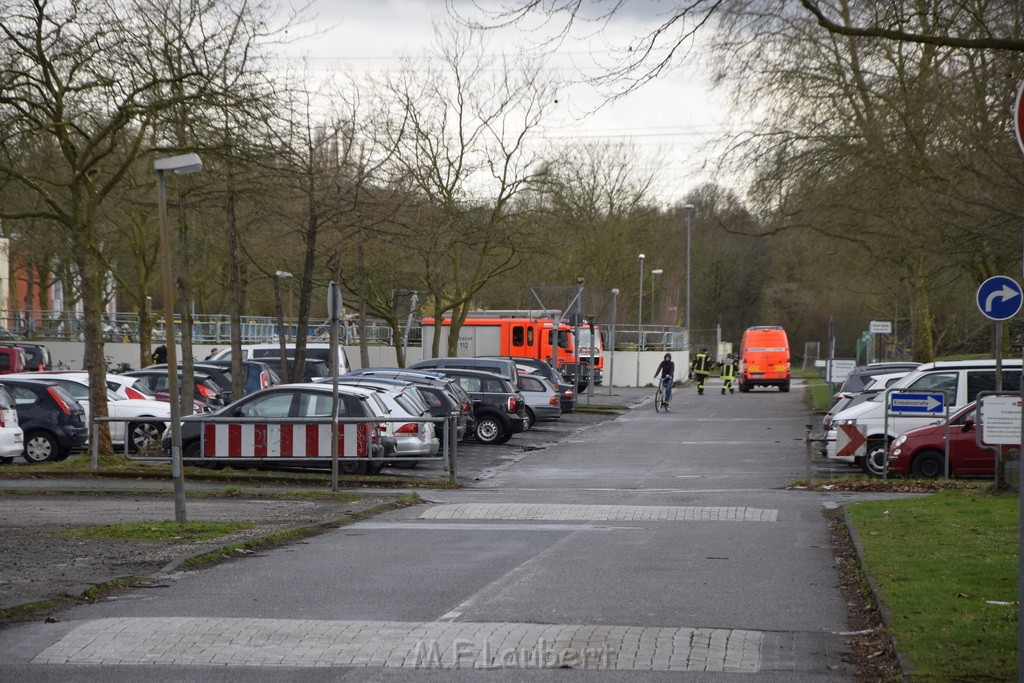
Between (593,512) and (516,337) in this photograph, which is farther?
(516,337)

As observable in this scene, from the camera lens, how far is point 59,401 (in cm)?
2148

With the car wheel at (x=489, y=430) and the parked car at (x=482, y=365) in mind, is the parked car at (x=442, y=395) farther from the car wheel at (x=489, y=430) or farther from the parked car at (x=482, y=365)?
the parked car at (x=482, y=365)

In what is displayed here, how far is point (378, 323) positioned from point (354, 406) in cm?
4735

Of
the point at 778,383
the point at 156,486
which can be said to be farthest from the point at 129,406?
the point at 778,383

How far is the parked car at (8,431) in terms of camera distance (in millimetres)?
19484

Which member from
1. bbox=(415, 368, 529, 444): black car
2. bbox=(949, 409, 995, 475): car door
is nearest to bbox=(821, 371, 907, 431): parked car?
bbox=(949, 409, 995, 475): car door

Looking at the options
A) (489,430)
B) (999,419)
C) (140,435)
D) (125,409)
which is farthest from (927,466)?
(125,409)

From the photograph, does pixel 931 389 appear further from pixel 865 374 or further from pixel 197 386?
pixel 197 386

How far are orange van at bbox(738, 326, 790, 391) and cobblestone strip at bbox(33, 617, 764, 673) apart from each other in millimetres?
51253

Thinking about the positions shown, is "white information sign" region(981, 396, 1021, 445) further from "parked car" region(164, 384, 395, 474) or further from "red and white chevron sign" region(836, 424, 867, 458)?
"parked car" region(164, 384, 395, 474)

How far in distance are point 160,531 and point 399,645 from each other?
5527mm

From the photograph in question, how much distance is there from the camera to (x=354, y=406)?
64.3 ft

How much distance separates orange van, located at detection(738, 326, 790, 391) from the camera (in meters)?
58.1

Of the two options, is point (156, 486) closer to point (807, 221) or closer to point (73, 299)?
point (807, 221)
